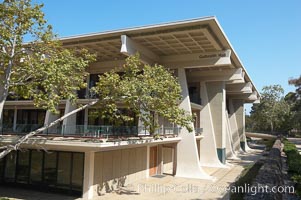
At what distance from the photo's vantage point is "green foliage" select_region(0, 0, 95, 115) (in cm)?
1098

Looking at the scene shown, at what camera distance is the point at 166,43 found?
65.0ft

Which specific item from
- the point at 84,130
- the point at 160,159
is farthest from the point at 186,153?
the point at 84,130

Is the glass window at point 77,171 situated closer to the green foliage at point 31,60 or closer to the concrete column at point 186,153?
the green foliage at point 31,60

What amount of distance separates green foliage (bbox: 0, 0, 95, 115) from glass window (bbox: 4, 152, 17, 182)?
6339 mm

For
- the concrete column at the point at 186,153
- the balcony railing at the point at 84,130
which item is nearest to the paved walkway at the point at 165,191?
the concrete column at the point at 186,153

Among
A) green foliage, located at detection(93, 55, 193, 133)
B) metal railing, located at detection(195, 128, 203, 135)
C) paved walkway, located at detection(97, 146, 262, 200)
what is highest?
green foliage, located at detection(93, 55, 193, 133)

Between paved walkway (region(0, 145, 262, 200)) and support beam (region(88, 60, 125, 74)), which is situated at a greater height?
support beam (region(88, 60, 125, 74))

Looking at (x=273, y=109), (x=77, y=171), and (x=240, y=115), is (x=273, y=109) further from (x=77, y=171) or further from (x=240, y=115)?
(x=77, y=171)

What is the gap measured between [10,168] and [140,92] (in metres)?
9.83

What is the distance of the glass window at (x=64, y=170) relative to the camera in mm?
15328

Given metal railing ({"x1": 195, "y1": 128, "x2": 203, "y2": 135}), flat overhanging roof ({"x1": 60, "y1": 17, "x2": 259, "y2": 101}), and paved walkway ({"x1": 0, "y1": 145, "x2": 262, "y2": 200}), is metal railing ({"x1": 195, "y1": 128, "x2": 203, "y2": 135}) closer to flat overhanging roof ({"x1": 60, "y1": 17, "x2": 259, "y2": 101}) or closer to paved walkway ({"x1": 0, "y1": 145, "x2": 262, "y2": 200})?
paved walkway ({"x1": 0, "y1": 145, "x2": 262, "y2": 200})

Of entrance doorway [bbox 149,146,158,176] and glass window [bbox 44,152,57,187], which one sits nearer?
glass window [bbox 44,152,57,187]

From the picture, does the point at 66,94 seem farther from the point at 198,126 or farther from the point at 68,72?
the point at 198,126

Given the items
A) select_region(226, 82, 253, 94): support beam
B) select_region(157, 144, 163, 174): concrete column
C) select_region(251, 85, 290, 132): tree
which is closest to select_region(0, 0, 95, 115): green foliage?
select_region(157, 144, 163, 174): concrete column
